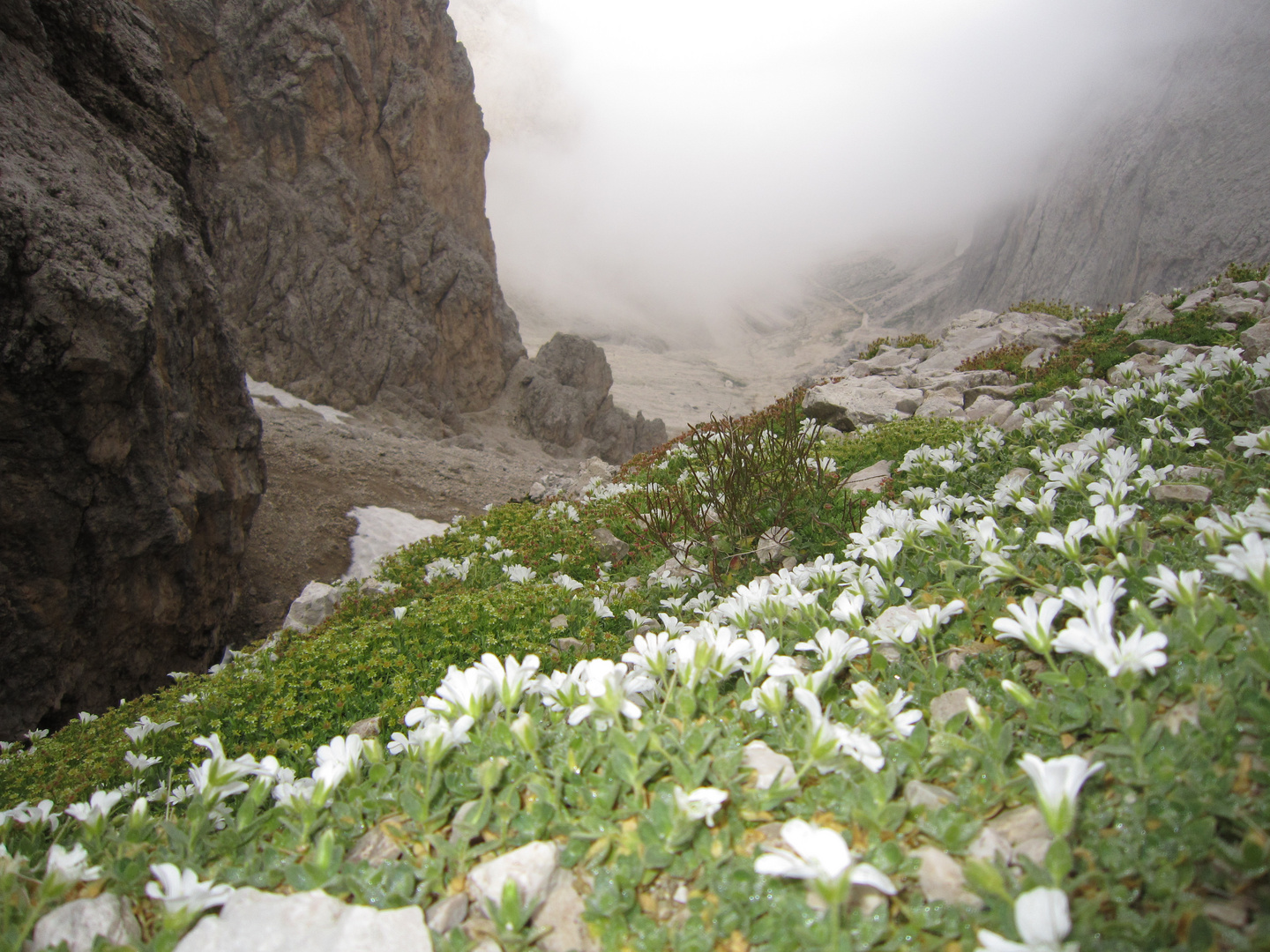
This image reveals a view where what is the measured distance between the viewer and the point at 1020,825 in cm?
149

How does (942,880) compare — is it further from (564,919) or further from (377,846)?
(377,846)

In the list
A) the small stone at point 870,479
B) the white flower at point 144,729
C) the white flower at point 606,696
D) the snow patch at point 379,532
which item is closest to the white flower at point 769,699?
the white flower at point 606,696

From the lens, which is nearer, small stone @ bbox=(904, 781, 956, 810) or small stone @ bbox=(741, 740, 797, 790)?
small stone @ bbox=(904, 781, 956, 810)

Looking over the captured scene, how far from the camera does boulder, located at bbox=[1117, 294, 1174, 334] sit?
911cm

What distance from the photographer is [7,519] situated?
4797 millimetres

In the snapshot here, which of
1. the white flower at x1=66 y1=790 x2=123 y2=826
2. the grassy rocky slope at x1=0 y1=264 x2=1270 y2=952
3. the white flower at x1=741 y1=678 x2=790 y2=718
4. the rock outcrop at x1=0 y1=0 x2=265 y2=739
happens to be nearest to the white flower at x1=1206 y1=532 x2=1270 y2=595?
the grassy rocky slope at x1=0 y1=264 x2=1270 y2=952

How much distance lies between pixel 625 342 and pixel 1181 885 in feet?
247

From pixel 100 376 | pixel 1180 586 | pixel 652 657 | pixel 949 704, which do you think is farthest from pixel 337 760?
pixel 100 376

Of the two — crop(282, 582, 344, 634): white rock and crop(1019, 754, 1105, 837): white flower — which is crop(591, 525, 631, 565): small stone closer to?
crop(282, 582, 344, 634): white rock

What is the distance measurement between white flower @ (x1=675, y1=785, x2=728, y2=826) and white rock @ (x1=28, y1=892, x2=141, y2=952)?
1355 mm

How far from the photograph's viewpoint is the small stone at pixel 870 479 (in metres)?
5.50

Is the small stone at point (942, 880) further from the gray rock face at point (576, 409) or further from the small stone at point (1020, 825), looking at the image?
the gray rock face at point (576, 409)

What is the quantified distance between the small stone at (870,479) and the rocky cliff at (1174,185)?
16860mm

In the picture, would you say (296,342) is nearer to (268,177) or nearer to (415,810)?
(268,177)
